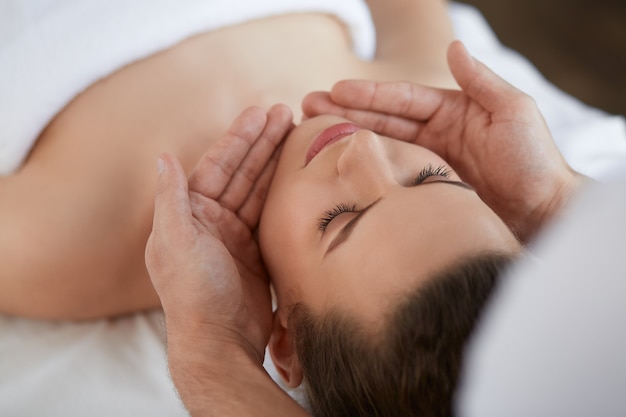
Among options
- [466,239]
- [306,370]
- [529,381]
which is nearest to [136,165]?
[306,370]

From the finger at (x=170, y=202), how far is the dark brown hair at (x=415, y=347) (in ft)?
0.92

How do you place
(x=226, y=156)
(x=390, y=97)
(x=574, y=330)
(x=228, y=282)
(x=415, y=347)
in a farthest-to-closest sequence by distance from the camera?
1. (x=390, y=97)
2. (x=226, y=156)
3. (x=228, y=282)
4. (x=415, y=347)
5. (x=574, y=330)

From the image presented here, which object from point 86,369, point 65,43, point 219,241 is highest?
point 65,43

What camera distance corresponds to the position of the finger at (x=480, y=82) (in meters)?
1.06

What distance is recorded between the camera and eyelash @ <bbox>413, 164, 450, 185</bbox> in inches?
33.5

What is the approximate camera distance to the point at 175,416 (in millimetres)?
1002

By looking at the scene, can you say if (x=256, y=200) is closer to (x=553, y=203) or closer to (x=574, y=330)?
(x=553, y=203)

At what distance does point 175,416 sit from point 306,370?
32 cm

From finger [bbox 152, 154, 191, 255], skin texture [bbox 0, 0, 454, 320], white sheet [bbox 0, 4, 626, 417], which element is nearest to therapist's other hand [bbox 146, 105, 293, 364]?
finger [bbox 152, 154, 191, 255]

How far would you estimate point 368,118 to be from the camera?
3.69 feet

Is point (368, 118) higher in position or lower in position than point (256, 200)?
higher

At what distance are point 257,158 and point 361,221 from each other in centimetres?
33

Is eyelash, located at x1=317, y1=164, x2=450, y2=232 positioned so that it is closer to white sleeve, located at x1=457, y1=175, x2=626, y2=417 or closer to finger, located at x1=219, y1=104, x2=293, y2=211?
finger, located at x1=219, y1=104, x2=293, y2=211

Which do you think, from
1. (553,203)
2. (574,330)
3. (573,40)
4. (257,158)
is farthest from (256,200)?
(573,40)
